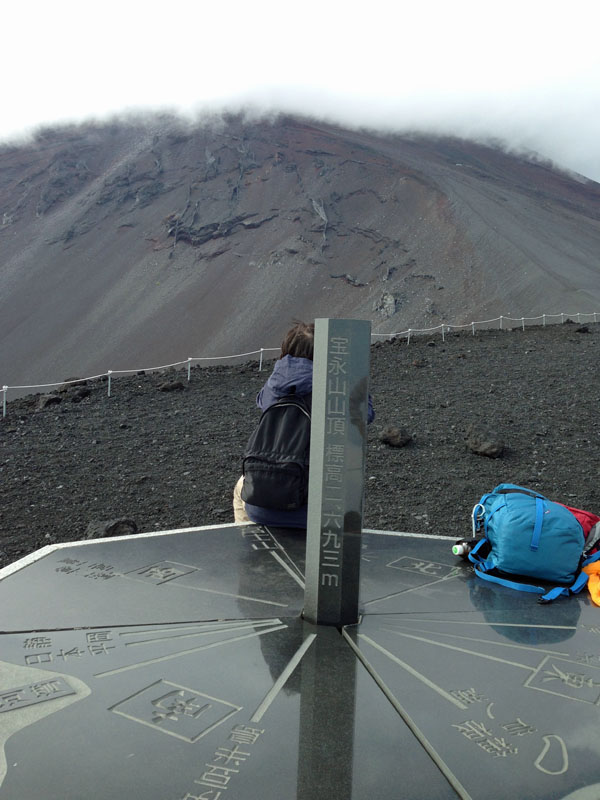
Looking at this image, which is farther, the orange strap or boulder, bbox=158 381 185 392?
boulder, bbox=158 381 185 392

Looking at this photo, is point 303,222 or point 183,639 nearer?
point 183,639

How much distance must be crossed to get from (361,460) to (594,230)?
64.6m

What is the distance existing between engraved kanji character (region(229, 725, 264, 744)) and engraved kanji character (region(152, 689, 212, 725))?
7.0 inches

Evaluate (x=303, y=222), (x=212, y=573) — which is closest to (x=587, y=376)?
(x=212, y=573)

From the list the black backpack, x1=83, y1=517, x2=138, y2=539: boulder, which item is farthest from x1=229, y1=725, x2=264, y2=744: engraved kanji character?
x1=83, y1=517, x2=138, y2=539: boulder

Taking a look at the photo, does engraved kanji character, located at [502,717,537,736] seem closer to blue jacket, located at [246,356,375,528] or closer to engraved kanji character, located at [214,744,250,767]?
engraved kanji character, located at [214,744,250,767]

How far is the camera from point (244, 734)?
2.57 metres

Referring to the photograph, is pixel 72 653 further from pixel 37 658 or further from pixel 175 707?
pixel 175 707

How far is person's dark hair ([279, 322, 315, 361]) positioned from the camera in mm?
4289

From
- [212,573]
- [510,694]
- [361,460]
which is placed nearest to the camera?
[510,694]

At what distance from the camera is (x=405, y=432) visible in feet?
29.4

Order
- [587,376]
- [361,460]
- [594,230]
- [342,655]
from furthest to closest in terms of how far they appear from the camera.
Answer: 1. [594,230]
2. [587,376]
3. [361,460]
4. [342,655]

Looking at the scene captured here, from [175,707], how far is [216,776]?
46cm

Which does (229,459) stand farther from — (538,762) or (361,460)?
(538,762)
